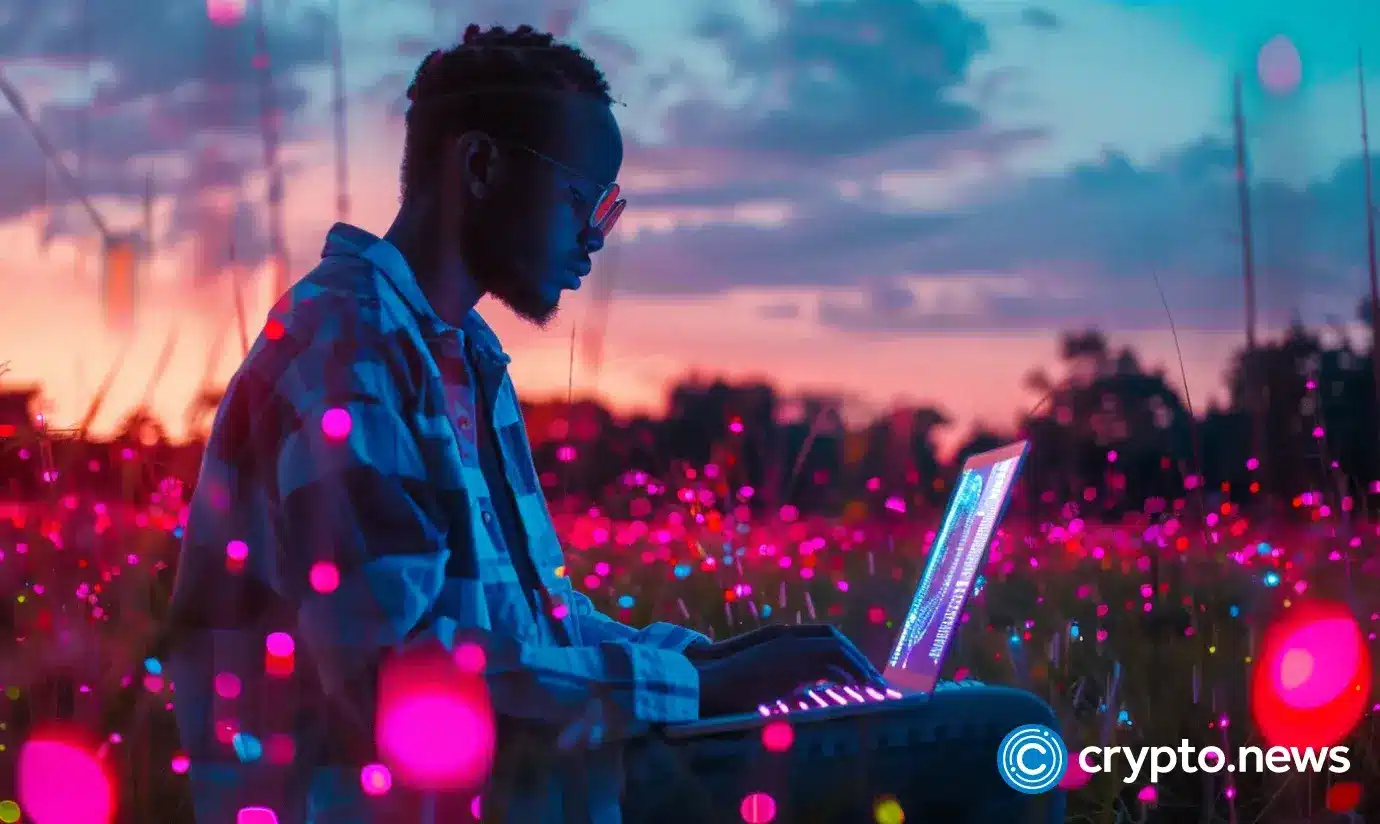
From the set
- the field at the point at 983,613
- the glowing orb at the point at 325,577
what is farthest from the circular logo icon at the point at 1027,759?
the field at the point at 983,613

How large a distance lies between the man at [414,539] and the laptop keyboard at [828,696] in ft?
0.09

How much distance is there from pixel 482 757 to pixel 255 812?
463mm

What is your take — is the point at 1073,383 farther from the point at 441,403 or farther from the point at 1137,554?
the point at 1137,554

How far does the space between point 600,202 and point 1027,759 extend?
1240 millimetres

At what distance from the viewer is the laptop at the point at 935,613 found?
2.04 metres

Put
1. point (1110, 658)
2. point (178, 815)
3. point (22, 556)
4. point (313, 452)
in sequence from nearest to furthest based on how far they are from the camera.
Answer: point (313, 452), point (178, 815), point (1110, 658), point (22, 556)

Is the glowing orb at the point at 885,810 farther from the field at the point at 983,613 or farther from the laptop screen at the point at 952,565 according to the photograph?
the field at the point at 983,613

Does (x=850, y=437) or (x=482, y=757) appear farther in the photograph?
(x=850, y=437)

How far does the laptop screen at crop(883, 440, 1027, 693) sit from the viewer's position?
86.8 inches

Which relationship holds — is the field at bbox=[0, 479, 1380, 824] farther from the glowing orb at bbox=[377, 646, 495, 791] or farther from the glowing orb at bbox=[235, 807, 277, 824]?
the glowing orb at bbox=[377, 646, 495, 791]

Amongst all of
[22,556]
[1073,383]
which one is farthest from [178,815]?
[1073,383]

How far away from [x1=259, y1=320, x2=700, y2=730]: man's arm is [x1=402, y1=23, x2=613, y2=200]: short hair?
0.63 metres

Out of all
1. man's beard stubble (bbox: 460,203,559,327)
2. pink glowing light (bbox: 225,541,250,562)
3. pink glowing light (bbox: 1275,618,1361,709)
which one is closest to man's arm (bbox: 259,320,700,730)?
pink glowing light (bbox: 225,541,250,562)

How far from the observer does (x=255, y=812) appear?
2.13 meters
